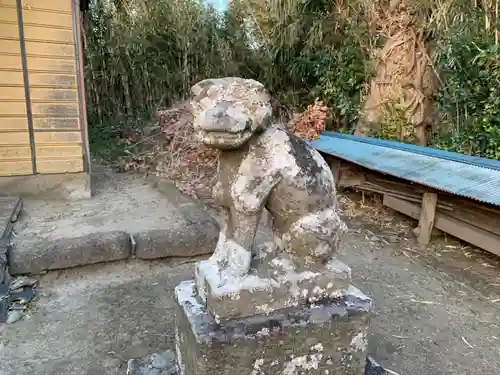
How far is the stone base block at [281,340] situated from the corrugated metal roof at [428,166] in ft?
5.99

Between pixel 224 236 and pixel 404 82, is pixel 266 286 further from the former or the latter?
pixel 404 82

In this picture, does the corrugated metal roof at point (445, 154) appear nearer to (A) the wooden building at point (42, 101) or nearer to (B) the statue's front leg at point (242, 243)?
(B) the statue's front leg at point (242, 243)

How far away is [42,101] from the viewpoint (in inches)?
159

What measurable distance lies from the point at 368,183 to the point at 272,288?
3.57 m

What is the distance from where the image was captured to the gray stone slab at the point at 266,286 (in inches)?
50.2

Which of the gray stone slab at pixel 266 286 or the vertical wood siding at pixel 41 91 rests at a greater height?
the vertical wood siding at pixel 41 91

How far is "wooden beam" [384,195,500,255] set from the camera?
314cm

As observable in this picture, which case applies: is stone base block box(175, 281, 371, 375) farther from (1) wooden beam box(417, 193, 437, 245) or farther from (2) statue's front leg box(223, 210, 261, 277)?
(1) wooden beam box(417, 193, 437, 245)

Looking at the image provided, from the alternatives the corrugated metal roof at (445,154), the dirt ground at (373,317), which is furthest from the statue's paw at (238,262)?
the corrugated metal roof at (445,154)

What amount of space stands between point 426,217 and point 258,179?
2.90 meters

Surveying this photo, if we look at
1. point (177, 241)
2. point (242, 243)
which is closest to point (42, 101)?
point (177, 241)

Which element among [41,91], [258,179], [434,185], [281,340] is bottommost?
[281,340]

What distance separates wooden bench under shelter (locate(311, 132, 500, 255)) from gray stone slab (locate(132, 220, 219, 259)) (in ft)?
5.73

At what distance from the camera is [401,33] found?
565cm
